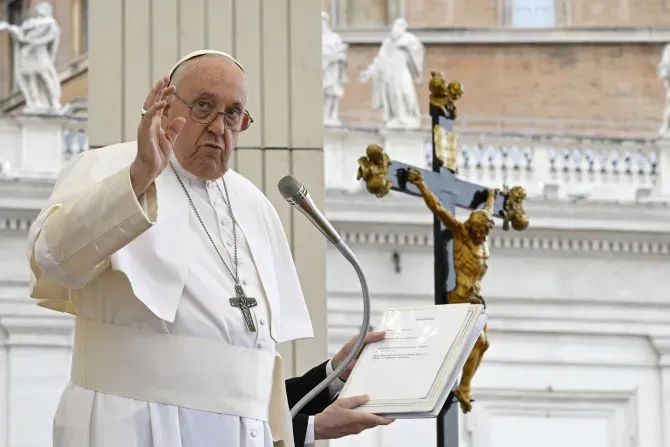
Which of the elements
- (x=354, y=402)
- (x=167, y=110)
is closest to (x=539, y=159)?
(x=354, y=402)

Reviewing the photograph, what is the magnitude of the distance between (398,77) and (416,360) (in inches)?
Result: 403

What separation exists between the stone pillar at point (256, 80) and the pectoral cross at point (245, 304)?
1.16 metres

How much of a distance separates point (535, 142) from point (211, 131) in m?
10.2

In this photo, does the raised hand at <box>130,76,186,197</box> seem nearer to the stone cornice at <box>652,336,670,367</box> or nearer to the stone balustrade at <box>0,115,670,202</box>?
the stone balustrade at <box>0,115,670,202</box>

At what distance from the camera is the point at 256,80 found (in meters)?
4.11

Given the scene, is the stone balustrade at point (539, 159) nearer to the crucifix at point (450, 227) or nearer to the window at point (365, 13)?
the window at point (365, 13)

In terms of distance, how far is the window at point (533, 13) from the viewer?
17.6 metres

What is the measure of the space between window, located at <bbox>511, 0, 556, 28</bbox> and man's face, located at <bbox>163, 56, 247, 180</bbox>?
14982 millimetres

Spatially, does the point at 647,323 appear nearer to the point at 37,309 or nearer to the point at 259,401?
the point at 37,309

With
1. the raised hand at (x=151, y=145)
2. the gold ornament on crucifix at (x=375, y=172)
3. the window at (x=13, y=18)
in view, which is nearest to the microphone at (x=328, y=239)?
the raised hand at (x=151, y=145)

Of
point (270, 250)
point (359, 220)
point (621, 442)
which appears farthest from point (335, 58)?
point (270, 250)

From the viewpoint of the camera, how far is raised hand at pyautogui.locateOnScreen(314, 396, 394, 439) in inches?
116

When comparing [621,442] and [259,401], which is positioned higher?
[259,401]

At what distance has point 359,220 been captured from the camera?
39.1 ft
